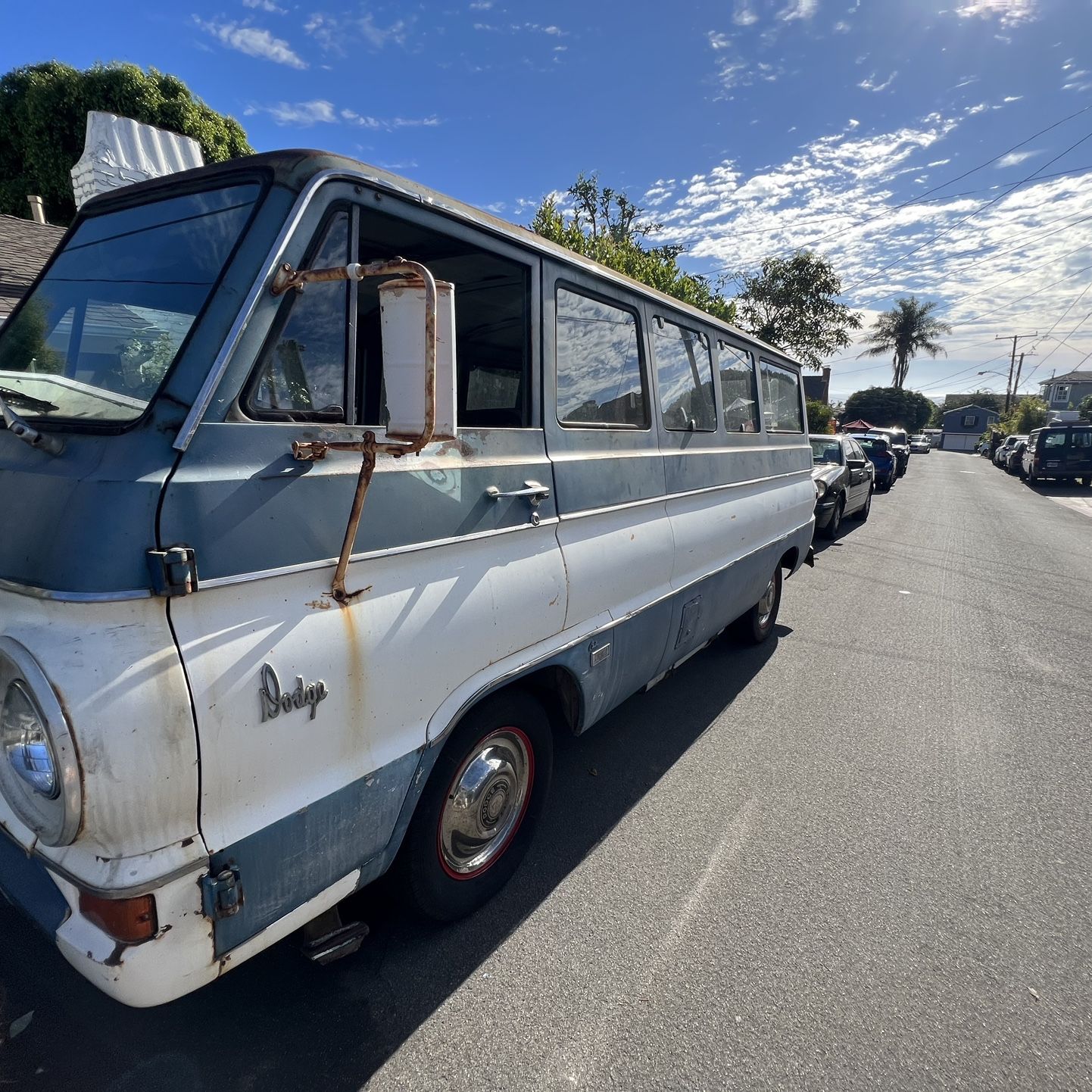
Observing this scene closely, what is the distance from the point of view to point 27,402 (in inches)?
73.9

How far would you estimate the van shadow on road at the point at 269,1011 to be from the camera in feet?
6.30

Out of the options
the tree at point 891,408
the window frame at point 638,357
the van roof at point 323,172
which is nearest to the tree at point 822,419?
the window frame at point 638,357

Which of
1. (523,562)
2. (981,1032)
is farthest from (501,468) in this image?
(981,1032)

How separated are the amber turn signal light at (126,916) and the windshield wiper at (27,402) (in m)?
1.26

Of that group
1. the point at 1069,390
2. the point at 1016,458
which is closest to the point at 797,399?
the point at 1016,458

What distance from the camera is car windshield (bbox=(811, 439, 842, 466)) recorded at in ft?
39.2

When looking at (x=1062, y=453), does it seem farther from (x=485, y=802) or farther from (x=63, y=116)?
Answer: (x=63, y=116)

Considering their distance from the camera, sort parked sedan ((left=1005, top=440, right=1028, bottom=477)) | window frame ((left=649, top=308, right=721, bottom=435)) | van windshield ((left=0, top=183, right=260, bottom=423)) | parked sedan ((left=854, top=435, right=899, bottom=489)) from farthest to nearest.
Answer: parked sedan ((left=1005, top=440, right=1028, bottom=477)), parked sedan ((left=854, top=435, right=899, bottom=489)), window frame ((left=649, top=308, right=721, bottom=435)), van windshield ((left=0, top=183, right=260, bottom=423))

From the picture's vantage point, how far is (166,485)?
4.77 ft

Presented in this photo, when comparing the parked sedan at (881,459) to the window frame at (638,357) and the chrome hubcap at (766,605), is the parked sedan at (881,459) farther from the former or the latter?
the window frame at (638,357)

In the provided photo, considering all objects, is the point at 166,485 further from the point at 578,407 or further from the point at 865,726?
the point at 865,726

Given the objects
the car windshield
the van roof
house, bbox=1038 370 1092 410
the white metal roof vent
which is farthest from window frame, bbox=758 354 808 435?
house, bbox=1038 370 1092 410

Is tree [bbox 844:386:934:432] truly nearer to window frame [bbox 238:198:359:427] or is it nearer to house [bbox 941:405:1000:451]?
house [bbox 941:405:1000:451]

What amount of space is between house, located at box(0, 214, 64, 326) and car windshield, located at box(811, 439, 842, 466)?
36.8 feet
